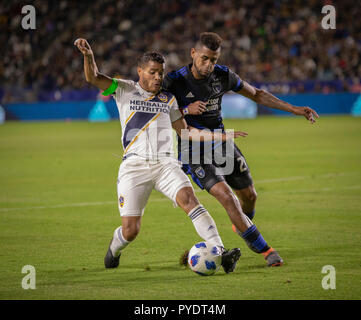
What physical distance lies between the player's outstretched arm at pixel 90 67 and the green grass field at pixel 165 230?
193cm

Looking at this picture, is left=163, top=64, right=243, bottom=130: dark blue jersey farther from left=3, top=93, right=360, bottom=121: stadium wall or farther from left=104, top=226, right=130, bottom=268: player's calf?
left=3, top=93, right=360, bottom=121: stadium wall

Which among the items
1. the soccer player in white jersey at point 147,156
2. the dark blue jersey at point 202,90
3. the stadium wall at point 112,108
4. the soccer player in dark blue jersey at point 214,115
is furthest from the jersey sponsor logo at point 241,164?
the stadium wall at point 112,108

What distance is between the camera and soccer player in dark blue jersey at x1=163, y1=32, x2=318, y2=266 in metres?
7.29

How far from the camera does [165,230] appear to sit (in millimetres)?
9461

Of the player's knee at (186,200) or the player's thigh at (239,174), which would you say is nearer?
the player's knee at (186,200)

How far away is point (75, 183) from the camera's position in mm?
14289

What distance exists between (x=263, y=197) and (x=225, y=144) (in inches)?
168

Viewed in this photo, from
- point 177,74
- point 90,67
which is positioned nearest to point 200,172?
point 177,74

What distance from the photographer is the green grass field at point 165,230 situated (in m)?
6.33

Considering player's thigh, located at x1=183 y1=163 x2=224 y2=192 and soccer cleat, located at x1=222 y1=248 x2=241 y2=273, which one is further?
player's thigh, located at x1=183 y1=163 x2=224 y2=192

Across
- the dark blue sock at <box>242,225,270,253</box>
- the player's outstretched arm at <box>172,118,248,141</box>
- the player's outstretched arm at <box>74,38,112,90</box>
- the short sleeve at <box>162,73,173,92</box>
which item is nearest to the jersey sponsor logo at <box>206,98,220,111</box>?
the short sleeve at <box>162,73,173,92</box>

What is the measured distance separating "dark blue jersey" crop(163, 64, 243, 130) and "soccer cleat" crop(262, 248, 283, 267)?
175 cm

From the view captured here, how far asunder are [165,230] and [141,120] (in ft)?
8.96

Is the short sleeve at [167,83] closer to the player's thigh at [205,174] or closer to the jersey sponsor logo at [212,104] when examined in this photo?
the jersey sponsor logo at [212,104]
